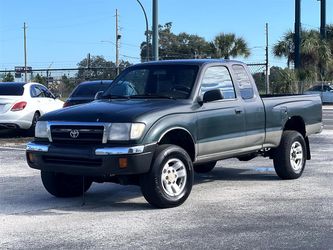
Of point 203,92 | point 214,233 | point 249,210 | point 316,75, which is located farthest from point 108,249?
point 316,75

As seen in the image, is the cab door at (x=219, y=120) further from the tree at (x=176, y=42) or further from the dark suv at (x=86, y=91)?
the tree at (x=176, y=42)

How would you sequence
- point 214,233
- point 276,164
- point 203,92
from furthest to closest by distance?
point 276,164 → point 203,92 → point 214,233

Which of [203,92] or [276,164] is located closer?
[203,92]

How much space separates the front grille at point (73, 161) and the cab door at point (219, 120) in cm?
155

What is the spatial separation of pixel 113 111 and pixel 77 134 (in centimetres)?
53

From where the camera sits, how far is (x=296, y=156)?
31.8 feet

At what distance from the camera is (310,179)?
31.3ft

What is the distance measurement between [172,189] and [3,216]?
6.90 feet

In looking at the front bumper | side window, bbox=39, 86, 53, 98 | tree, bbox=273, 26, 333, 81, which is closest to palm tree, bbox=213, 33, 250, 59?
tree, bbox=273, 26, 333, 81

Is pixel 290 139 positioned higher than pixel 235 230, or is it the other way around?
pixel 290 139

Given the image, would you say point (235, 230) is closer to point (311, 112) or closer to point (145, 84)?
point (145, 84)

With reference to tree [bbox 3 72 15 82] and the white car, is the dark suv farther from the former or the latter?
tree [bbox 3 72 15 82]

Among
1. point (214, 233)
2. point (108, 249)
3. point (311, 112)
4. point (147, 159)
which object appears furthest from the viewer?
point (311, 112)

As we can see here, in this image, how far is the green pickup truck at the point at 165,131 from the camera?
22.9 feet
